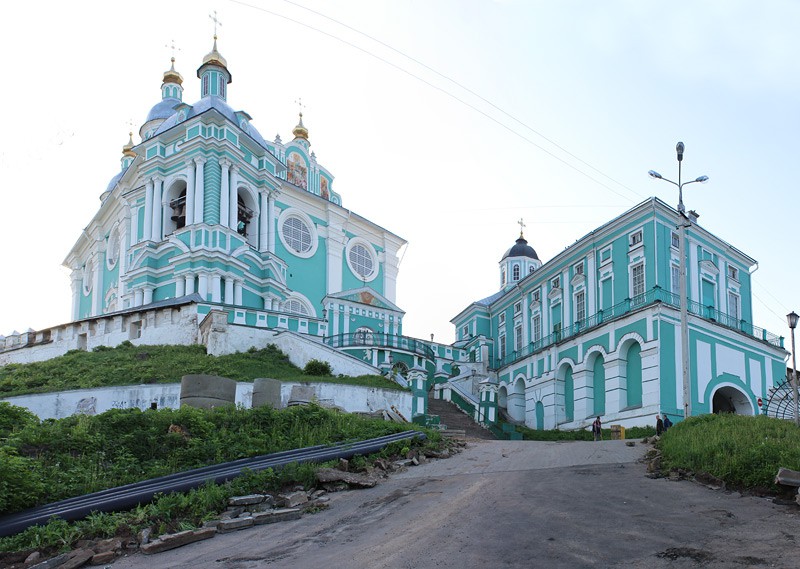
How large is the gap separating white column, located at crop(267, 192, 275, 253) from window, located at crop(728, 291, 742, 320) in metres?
23.2

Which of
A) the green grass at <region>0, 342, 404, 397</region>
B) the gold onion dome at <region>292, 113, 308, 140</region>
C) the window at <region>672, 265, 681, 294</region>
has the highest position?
the gold onion dome at <region>292, 113, 308, 140</region>

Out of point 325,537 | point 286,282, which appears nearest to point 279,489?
point 325,537

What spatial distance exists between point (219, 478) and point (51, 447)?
11.3 ft

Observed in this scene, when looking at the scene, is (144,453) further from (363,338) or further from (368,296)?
(368,296)

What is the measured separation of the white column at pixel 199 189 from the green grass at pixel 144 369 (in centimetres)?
894

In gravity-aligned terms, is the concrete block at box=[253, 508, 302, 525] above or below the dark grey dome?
below

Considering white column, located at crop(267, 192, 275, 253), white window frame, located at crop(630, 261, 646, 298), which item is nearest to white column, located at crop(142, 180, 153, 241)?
white column, located at crop(267, 192, 275, 253)

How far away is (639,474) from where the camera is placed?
47.2 ft

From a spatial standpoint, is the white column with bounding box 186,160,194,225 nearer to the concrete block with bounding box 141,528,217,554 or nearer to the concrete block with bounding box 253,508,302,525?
the concrete block with bounding box 253,508,302,525

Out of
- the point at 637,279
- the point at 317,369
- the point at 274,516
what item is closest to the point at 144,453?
the point at 274,516

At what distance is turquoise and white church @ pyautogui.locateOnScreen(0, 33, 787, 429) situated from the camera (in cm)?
3125

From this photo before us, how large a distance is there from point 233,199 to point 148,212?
502cm

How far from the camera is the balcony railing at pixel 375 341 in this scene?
36438 millimetres

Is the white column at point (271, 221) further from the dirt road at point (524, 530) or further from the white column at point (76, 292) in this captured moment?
the dirt road at point (524, 530)
